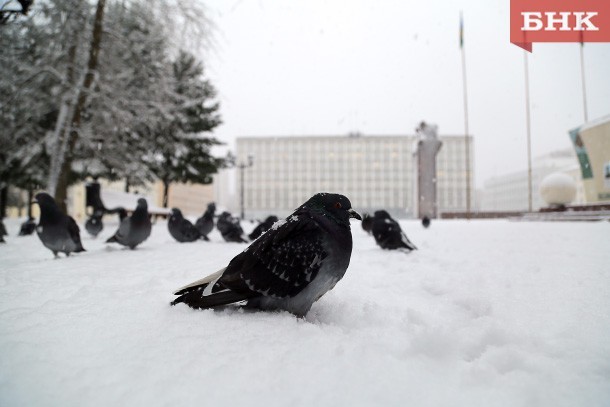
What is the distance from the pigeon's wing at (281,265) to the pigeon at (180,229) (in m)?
5.93

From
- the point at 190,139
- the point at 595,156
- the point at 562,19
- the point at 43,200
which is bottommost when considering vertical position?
the point at 43,200

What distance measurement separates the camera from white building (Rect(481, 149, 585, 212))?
77.6 metres

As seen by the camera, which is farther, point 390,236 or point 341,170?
point 341,170

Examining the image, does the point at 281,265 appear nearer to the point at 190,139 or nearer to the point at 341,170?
the point at 190,139

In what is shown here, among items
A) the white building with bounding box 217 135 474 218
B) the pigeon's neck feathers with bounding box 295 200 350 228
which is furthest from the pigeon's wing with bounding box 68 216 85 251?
the white building with bounding box 217 135 474 218

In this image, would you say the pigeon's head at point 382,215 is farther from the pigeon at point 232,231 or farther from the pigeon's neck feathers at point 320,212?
the pigeon's neck feathers at point 320,212

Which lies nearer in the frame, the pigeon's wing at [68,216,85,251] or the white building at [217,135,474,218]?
the pigeon's wing at [68,216,85,251]

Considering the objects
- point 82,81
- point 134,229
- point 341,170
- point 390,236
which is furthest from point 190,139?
point 341,170

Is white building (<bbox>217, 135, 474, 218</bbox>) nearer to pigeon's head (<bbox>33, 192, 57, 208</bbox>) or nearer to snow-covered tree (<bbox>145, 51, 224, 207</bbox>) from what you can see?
snow-covered tree (<bbox>145, 51, 224, 207</bbox>)

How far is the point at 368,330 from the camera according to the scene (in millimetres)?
1884

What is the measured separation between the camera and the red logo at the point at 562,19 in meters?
1.87

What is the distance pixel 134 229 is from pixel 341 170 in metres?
76.3

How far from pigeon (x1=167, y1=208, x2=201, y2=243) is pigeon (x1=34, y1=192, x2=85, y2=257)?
8.91 feet

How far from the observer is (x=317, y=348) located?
5.13ft
